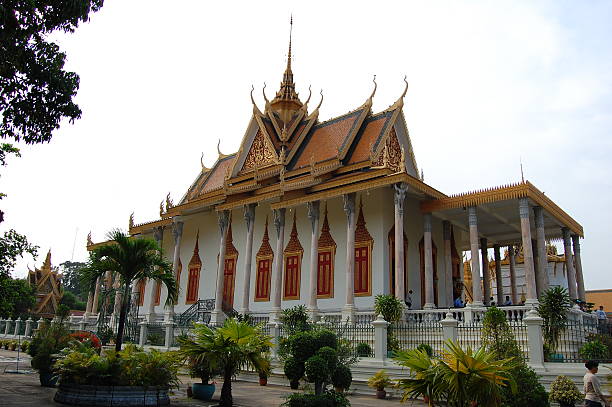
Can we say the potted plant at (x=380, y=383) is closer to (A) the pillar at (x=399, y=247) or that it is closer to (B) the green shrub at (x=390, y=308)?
(B) the green shrub at (x=390, y=308)

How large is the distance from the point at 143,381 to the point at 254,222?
13019mm

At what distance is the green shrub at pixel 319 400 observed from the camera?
670cm

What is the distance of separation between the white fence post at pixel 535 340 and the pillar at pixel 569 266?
27.8 feet

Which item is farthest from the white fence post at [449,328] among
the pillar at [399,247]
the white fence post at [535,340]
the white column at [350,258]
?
the white column at [350,258]

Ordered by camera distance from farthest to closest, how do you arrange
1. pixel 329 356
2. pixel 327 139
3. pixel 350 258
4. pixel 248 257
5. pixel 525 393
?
pixel 327 139 → pixel 248 257 → pixel 350 258 → pixel 329 356 → pixel 525 393

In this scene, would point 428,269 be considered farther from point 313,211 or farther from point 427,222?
point 313,211

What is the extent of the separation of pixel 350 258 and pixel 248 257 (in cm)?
451

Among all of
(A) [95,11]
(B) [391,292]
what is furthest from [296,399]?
(B) [391,292]

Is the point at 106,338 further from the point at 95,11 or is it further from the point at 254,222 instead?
the point at 95,11

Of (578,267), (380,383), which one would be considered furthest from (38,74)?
(578,267)

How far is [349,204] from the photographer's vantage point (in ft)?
54.5

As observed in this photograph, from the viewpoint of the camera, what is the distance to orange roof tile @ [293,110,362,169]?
19547 mm

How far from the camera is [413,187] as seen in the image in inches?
630

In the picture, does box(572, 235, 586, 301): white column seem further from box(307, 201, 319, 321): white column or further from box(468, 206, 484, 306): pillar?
box(307, 201, 319, 321): white column
